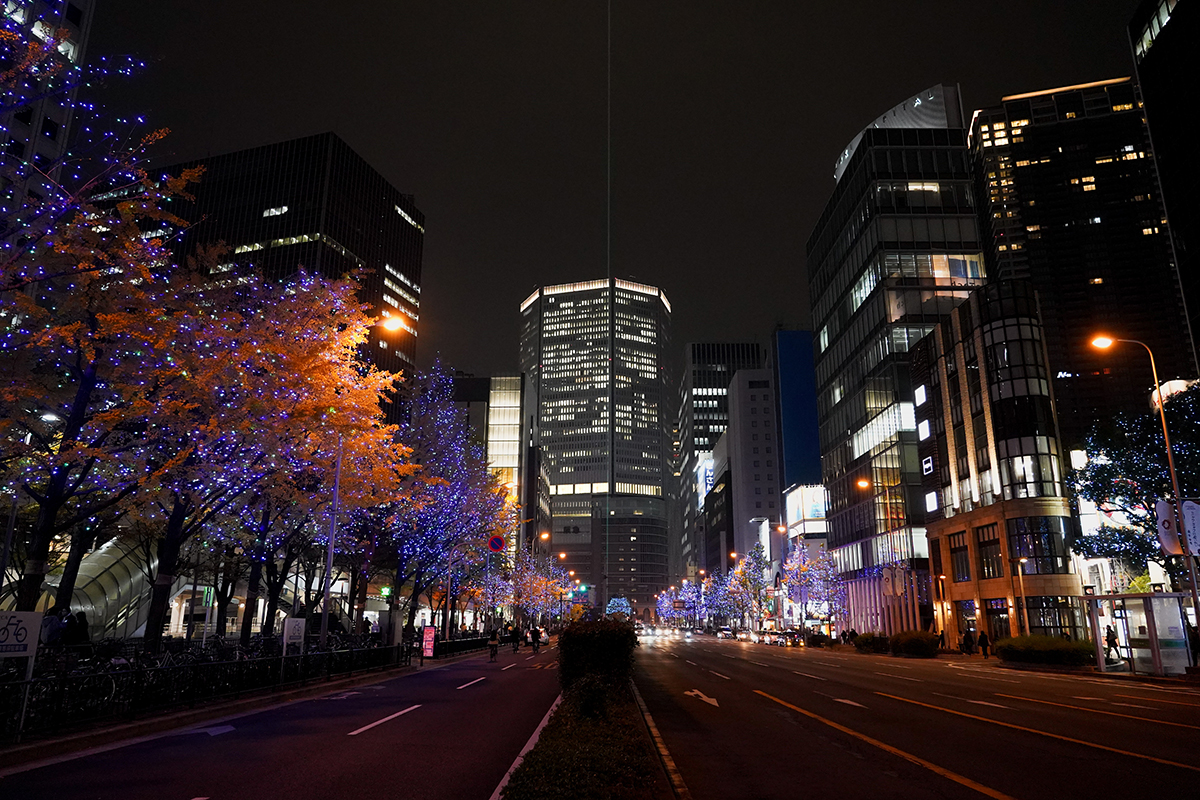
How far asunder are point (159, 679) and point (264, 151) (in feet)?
415

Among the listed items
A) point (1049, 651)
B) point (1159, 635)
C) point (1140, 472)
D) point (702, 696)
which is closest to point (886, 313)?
point (1140, 472)

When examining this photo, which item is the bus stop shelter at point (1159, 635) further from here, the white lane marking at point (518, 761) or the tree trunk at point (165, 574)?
the tree trunk at point (165, 574)

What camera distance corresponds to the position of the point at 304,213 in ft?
376

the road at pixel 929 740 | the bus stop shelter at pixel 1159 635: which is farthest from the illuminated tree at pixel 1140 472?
the road at pixel 929 740

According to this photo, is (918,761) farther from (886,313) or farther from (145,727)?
(886,313)

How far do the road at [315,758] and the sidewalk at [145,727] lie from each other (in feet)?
1.50

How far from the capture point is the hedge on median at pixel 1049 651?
33719 mm

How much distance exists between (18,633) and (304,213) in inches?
4529

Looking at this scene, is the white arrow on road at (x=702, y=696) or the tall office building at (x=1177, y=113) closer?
the white arrow on road at (x=702, y=696)

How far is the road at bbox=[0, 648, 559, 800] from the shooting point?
8.62 meters

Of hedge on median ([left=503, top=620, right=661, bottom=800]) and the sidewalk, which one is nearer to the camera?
hedge on median ([left=503, top=620, right=661, bottom=800])

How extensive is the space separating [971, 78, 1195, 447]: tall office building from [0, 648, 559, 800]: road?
13645cm

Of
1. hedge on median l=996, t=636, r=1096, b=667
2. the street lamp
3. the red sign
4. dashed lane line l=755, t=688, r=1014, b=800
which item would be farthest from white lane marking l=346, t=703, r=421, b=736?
the street lamp

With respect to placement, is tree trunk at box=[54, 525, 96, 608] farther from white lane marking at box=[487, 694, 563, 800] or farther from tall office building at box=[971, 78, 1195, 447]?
tall office building at box=[971, 78, 1195, 447]
